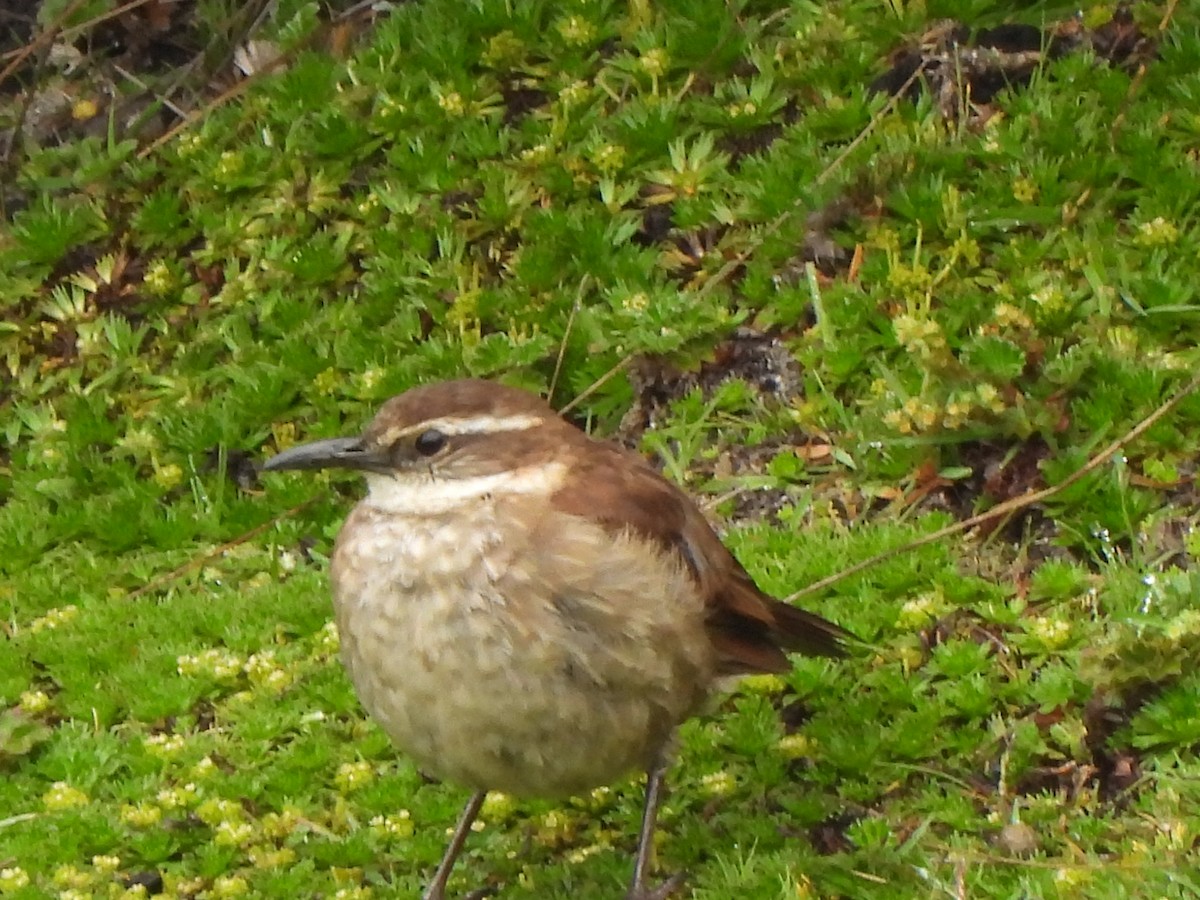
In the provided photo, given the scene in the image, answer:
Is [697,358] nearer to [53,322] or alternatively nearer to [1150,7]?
[1150,7]

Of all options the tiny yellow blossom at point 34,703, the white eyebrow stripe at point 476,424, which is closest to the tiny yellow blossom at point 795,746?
the white eyebrow stripe at point 476,424

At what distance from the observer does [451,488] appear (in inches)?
187

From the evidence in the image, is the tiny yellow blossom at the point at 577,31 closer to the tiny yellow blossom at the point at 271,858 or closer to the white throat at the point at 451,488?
the white throat at the point at 451,488

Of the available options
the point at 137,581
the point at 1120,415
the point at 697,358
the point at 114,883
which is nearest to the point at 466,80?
the point at 697,358

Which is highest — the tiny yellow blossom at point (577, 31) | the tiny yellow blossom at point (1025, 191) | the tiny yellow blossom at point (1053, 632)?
the tiny yellow blossom at point (577, 31)

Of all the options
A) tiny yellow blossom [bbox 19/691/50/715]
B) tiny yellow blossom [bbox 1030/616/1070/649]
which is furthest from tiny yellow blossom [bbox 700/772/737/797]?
tiny yellow blossom [bbox 19/691/50/715]

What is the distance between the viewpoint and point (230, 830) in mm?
5441

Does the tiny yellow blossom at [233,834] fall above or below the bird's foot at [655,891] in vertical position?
below

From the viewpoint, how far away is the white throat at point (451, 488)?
4699 millimetres

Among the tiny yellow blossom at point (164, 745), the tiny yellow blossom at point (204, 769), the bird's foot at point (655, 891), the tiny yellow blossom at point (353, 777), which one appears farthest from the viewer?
the tiny yellow blossom at point (164, 745)

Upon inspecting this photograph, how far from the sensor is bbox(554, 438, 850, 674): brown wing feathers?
484 cm

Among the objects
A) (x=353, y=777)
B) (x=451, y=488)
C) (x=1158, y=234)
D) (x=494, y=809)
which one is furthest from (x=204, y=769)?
(x=1158, y=234)

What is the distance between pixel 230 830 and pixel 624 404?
2.41m

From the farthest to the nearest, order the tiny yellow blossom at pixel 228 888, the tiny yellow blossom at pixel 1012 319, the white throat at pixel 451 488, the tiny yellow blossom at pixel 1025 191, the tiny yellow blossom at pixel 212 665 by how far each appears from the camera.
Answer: the tiny yellow blossom at pixel 1025 191 < the tiny yellow blossom at pixel 1012 319 < the tiny yellow blossom at pixel 212 665 < the tiny yellow blossom at pixel 228 888 < the white throat at pixel 451 488
